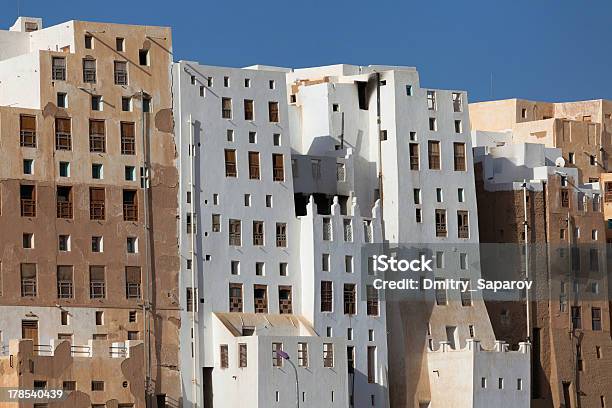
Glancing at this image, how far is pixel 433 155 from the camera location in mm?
93875

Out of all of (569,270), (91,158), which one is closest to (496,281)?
(569,270)

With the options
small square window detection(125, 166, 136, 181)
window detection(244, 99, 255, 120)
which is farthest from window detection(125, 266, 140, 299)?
window detection(244, 99, 255, 120)

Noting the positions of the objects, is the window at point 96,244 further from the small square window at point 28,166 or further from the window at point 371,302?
the window at point 371,302

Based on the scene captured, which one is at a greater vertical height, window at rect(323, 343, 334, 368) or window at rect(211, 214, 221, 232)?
window at rect(211, 214, 221, 232)

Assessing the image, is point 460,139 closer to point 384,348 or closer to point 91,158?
point 384,348

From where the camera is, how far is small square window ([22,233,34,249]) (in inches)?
3236

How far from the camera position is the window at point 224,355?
8556 centimetres

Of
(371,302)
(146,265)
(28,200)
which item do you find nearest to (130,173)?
(146,265)

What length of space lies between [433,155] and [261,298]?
1108 cm

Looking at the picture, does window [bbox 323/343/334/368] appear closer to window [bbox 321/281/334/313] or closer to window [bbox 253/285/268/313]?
window [bbox 321/281/334/313]

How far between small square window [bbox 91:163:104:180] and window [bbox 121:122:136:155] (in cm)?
122

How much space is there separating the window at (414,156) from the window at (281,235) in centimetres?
738

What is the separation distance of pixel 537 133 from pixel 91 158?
28.3 m

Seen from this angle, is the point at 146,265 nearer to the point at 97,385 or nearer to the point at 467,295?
the point at 97,385
